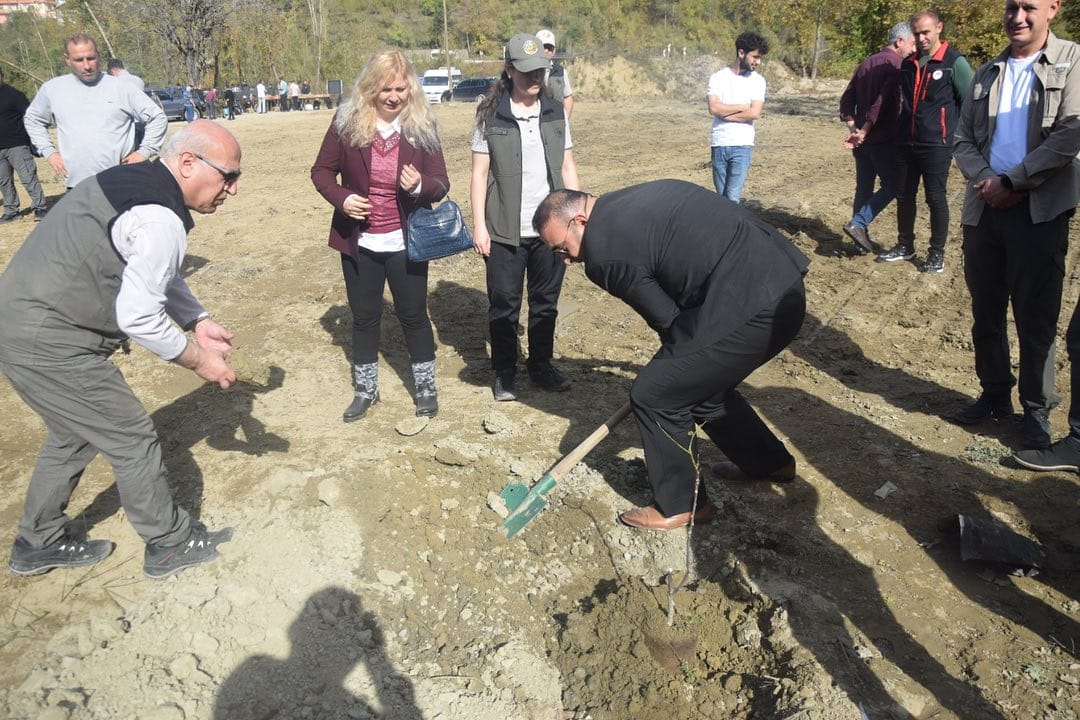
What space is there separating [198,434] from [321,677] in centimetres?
209

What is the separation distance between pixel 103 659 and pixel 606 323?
4.04m

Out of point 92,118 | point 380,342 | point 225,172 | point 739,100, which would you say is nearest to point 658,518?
point 225,172

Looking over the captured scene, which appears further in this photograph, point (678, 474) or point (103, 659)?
point (678, 474)

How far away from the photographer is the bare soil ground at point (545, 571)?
8.92 feet

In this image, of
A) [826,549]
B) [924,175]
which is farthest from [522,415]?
[924,175]

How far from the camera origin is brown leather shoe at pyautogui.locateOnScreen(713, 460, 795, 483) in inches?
147

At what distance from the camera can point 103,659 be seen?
2.76 metres

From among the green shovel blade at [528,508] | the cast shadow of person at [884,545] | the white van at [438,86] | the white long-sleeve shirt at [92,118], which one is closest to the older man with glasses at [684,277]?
the green shovel blade at [528,508]

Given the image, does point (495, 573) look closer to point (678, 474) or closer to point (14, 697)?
point (678, 474)

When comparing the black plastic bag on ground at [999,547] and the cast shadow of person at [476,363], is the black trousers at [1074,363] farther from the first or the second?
the cast shadow of person at [476,363]

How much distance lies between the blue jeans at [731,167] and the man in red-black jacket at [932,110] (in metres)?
1.27

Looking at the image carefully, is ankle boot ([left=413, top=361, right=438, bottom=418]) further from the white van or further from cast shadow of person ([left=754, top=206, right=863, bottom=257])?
the white van

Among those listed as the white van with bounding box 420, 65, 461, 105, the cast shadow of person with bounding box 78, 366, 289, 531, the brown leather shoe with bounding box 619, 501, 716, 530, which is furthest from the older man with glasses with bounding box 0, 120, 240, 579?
the white van with bounding box 420, 65, 461, 105

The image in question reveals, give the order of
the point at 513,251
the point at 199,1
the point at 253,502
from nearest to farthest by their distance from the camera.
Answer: the point at 253,502 → the point at 513,251 → the point at 199,1
